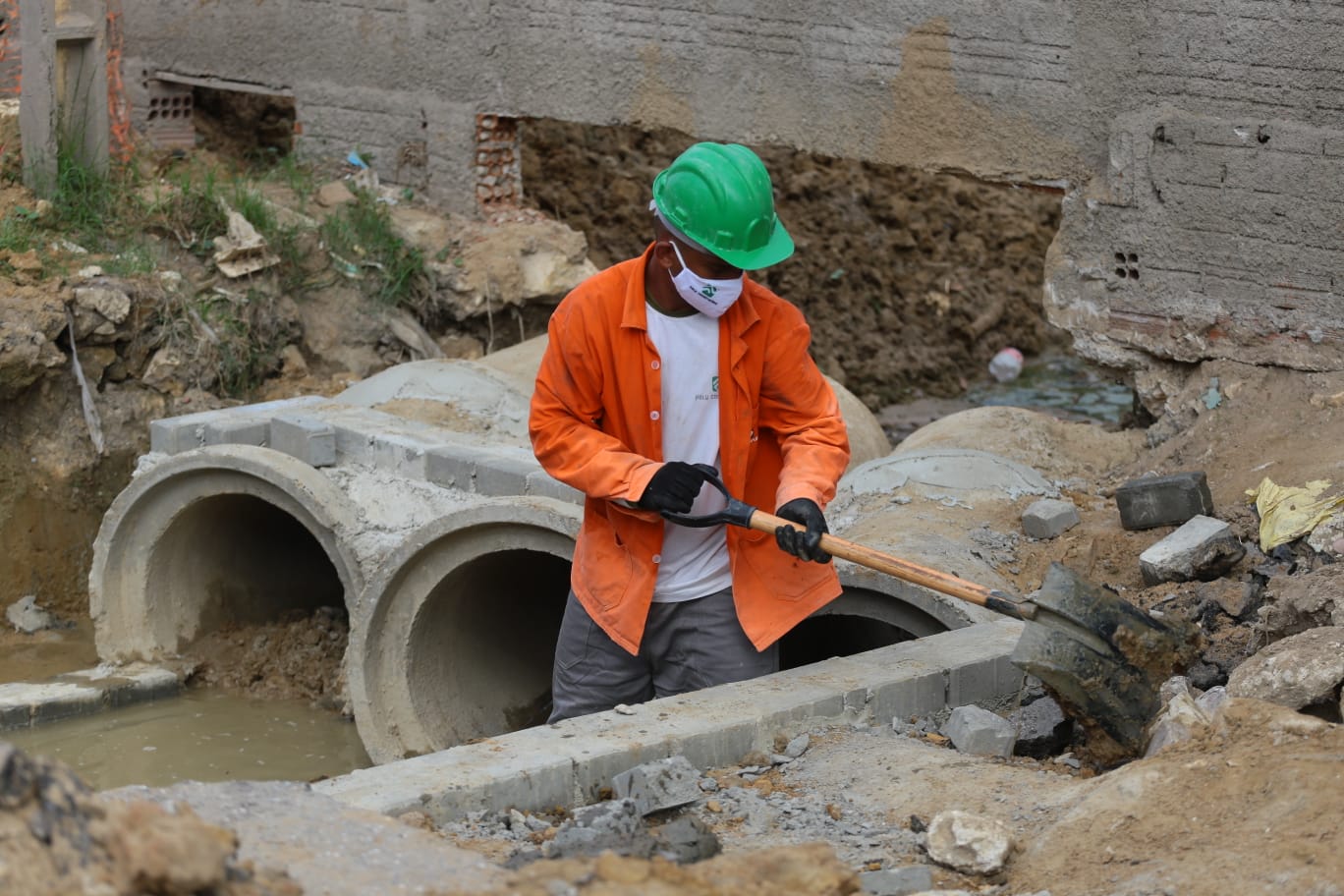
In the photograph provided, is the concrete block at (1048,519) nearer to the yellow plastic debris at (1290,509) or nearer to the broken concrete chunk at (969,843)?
the yellow plastic debris at (1290,509)

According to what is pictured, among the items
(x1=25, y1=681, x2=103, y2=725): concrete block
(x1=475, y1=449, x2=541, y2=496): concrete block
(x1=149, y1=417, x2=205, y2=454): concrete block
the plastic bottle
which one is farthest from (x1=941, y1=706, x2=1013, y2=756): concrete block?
the plastic bottle

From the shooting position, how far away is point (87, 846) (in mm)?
2262

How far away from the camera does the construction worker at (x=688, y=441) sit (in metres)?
3.79

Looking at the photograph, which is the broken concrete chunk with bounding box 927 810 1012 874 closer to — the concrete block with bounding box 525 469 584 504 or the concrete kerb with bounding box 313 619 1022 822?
the concrete kerb with bounding box 313 619 1022 822

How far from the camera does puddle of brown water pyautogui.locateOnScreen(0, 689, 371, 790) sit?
6258 mm

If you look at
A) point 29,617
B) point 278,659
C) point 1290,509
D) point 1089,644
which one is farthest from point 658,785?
point 29,617

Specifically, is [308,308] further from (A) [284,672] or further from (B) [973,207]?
(B) [973,207]

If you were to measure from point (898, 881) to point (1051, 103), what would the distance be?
4.51m

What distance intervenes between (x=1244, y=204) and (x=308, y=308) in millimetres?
4749

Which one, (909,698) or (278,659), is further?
(278,659)

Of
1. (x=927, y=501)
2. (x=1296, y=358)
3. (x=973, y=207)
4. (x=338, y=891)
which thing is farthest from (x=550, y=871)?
(x=973, y=207)

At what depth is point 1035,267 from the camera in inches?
457

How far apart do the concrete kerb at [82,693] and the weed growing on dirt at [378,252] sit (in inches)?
97.4

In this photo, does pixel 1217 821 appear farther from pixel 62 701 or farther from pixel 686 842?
A: pixel 62 701
